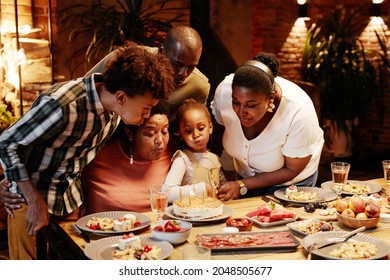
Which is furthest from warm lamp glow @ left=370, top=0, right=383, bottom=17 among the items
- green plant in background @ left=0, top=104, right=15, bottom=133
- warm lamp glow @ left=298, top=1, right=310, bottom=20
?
green plant in background @ left=0, top=104, right=15, bottom=133

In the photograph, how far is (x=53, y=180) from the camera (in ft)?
6.59

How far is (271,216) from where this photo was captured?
192cm

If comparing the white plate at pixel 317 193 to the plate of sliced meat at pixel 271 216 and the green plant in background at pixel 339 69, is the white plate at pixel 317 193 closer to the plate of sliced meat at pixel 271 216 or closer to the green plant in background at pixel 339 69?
the plate of sliced meat at pixel 271 216

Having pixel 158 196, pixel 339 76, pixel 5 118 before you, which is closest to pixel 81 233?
pixel 158 196

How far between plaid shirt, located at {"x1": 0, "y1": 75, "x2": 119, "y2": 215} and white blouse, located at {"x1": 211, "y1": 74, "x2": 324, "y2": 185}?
23.3 inches

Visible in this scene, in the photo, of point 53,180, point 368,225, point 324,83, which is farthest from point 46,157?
point 324,83

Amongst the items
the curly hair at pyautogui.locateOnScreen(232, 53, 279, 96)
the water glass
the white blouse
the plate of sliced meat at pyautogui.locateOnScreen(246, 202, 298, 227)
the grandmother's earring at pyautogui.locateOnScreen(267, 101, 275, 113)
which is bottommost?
the plate of sliced meat at pyautogui.locateOnScreen(246, 202, 298, 227)

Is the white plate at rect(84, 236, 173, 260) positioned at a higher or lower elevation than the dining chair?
higher

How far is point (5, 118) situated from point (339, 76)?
13.7 ft

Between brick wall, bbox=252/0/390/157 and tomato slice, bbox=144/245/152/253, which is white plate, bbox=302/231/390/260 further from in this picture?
brick wall, bbox=252/0/390/157

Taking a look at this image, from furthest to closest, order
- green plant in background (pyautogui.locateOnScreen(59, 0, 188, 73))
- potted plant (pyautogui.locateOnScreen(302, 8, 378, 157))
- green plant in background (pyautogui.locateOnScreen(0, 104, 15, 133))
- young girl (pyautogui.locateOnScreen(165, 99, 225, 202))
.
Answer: potted plant (pyautogui.locateOnScreen(302, 8, 378, 157)) → green plant in background (pyautogui.locateOnScreen(59, 0, 188, 73)) → green plant in background (pyautogui.locateOnScreen(0, 104, 15, 133)) → young girl (pyautogui.locateOnScreen(165, 99, 225, 202))

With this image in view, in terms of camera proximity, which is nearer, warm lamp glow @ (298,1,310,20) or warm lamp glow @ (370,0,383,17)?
warm lamp glow @ (370,0,383,17)

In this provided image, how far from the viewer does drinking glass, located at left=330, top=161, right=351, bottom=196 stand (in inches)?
88.0
